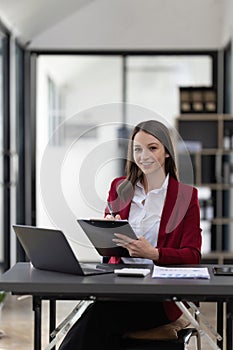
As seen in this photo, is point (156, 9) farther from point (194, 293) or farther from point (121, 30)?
point (194, 293)

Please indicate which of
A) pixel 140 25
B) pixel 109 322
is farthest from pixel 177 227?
pixel 140 25

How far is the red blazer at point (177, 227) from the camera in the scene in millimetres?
3277

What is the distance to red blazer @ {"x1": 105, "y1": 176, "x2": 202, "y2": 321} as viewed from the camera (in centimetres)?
328

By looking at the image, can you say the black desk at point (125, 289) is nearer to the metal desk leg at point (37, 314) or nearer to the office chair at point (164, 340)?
the metal desk leg at point (37, 314)

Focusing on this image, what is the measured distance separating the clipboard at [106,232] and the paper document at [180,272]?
16cm

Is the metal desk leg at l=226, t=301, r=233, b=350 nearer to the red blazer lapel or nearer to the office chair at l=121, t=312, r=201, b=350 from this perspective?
the office chair at l=121, t=312, r=201, b=350

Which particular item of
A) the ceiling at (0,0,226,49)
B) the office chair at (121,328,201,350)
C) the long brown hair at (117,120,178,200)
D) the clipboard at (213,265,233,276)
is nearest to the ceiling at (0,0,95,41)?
the ceiling at (0,0,226,49)

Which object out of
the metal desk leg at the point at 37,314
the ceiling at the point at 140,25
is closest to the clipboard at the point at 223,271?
the metal desk leg at the point at 37,314

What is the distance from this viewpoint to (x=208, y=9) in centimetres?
815

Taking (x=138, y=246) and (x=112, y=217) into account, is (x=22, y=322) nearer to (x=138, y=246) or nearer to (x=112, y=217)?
(x=112, y=217)

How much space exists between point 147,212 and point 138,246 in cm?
27

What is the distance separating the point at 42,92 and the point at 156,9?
137 cm

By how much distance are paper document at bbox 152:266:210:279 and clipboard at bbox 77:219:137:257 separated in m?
0.16

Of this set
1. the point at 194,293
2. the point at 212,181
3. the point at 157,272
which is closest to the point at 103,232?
the point at 157,272
